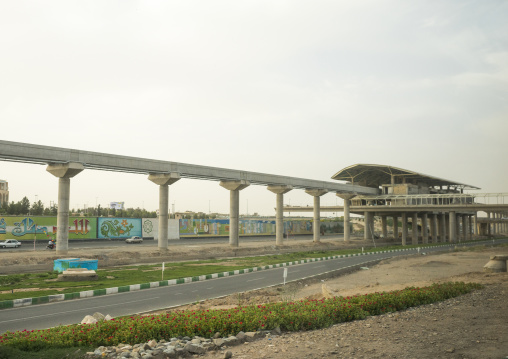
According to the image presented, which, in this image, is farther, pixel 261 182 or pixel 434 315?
pixel 261 182

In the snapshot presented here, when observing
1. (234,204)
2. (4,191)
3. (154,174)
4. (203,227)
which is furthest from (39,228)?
(4,191)

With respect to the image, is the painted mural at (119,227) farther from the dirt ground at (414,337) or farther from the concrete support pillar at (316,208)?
the dirt ground at (414,337)

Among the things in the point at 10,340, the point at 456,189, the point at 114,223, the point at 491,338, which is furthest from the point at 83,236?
the point at 456,189

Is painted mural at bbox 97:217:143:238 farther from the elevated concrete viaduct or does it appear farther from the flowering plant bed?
the flowering plant bed

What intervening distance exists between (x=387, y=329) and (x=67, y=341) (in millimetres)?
9616

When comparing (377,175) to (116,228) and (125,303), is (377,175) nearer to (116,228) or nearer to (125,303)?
(116,228)

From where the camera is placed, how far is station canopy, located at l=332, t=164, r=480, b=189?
8906cm

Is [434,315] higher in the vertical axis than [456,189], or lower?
lower

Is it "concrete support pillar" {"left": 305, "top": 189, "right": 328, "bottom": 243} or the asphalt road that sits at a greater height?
"concrete support pillar" {"left": 305, "top": 189, "right": 328, "bottom": 243}

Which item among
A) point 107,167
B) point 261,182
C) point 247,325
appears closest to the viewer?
point 247,325

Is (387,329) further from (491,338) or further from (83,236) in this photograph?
(83,236)

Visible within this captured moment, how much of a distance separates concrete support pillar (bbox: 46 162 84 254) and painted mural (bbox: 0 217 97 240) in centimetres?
2459

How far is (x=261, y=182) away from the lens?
61.8 m

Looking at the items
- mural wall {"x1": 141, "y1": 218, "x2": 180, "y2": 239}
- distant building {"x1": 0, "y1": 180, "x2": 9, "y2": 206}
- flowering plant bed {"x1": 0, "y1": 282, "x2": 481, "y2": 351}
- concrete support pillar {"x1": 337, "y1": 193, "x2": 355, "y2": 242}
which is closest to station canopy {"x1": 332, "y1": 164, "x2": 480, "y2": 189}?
concrete support pillar {"x1": 337, "y1": 193, "x2": 355, "y2": 242}
